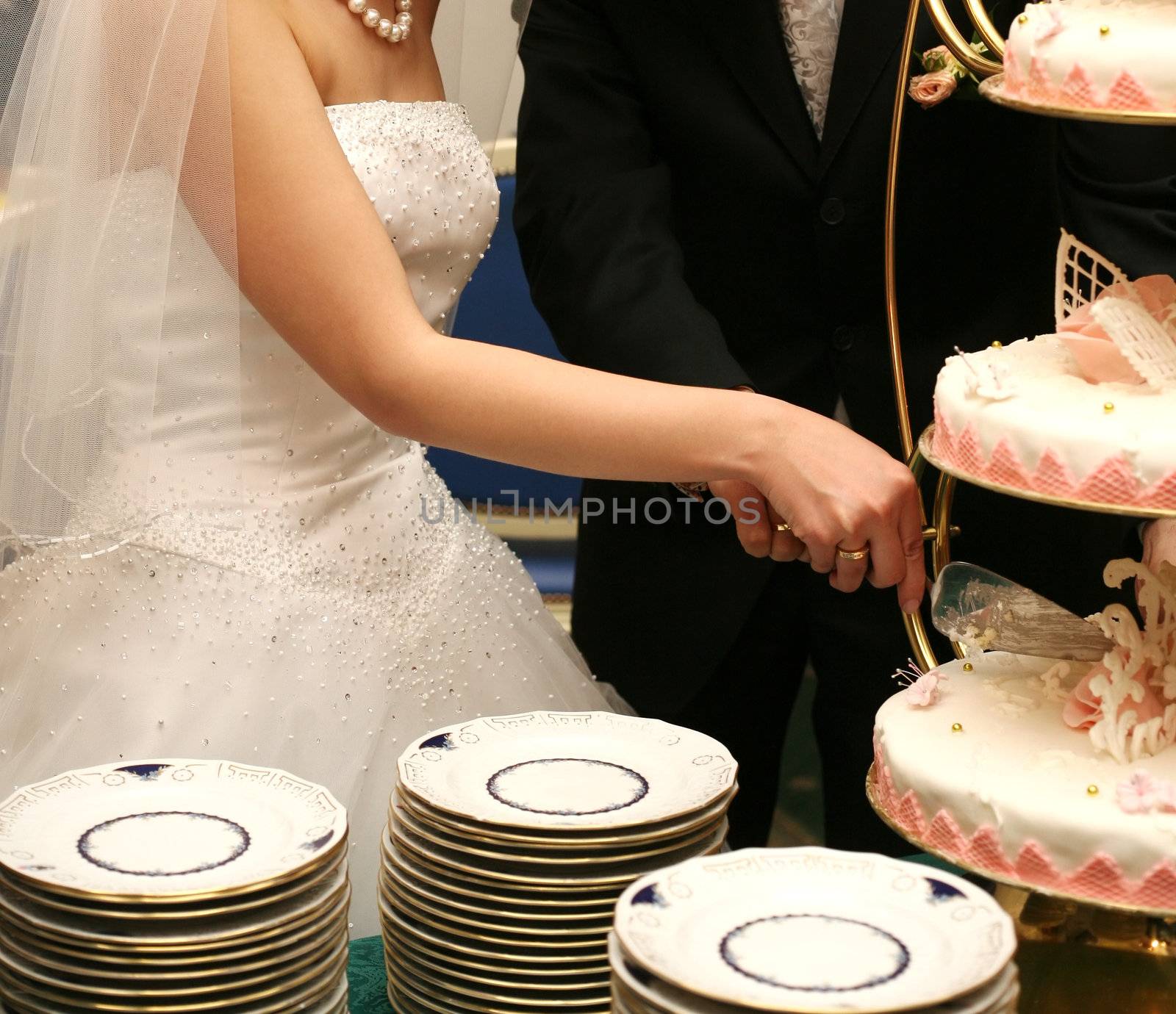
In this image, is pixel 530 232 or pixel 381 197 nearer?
pixel 381 197

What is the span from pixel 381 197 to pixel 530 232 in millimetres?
306

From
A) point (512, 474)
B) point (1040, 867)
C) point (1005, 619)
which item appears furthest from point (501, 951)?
point (512, 474)

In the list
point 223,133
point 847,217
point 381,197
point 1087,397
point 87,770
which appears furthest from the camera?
point 847,217

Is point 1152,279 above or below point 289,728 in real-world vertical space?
above

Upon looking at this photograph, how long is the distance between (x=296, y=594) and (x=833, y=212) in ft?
2.59

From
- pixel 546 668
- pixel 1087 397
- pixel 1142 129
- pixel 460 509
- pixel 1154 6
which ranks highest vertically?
pixel 1154 6

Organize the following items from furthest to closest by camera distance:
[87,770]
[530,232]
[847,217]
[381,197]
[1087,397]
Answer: [530,232] < [847,217] < [381,197] < [87,770] < [1087,397]

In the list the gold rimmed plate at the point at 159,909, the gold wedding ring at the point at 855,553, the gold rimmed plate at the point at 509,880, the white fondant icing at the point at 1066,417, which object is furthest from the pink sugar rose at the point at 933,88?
the gold rimmed plate at the point at 159,909

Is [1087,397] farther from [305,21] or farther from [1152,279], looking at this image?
[305,21]

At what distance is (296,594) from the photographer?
1683 mm

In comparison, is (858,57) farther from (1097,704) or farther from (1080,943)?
(1080,943)

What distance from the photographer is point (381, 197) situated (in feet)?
5.59

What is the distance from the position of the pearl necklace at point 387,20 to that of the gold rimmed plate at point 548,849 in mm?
997

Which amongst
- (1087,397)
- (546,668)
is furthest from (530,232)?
(1087,397)
